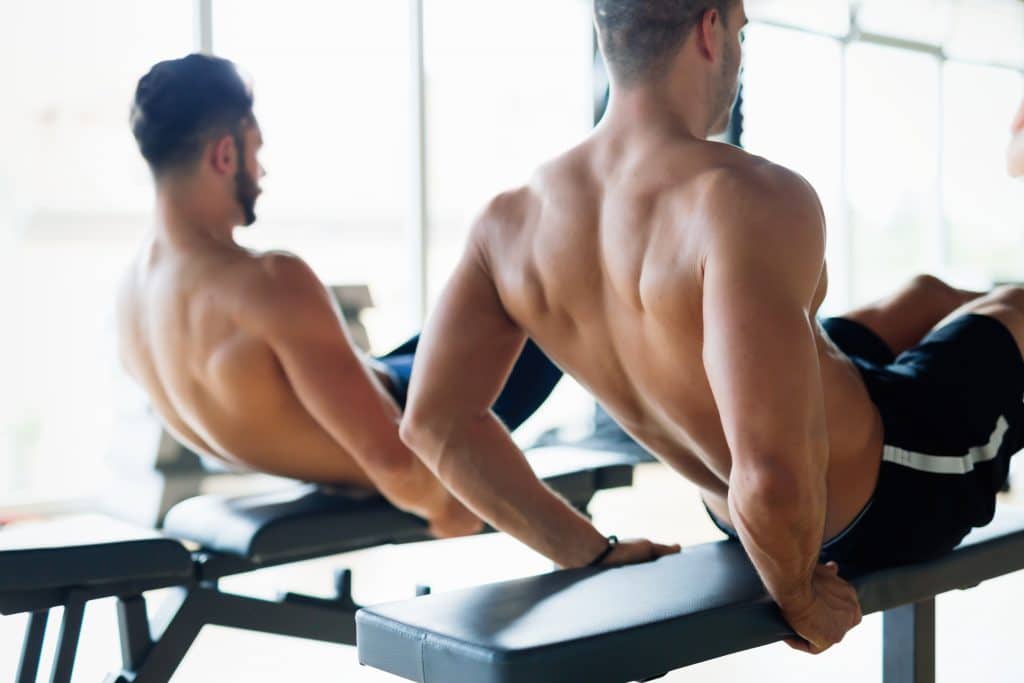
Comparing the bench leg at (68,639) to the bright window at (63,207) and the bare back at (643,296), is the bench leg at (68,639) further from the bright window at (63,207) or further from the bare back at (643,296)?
the bright window at (63,207)

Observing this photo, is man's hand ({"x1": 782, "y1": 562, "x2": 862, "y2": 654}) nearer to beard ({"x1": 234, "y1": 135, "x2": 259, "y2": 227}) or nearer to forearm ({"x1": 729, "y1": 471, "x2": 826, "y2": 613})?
forearm ({"x1": 729, "y1": 471, "x2": 826, "y2": 613})

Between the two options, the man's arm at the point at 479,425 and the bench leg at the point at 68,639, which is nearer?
the man's arm at the point at 479,425

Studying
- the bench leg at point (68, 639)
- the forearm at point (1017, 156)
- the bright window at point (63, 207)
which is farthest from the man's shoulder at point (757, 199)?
the bright window at point (63, 207)

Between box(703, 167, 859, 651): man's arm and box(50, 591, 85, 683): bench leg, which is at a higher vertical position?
box(703, 167, 859, 651): man's arm

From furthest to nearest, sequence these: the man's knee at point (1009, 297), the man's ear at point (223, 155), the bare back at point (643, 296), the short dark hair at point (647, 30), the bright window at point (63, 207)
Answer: the bright window at point (63, 207) → the man's ear at point (223, 155) → the man's knee at point (1009, 297) → the short dark hair at point (647, 30) → the bare back at point (643, 296)

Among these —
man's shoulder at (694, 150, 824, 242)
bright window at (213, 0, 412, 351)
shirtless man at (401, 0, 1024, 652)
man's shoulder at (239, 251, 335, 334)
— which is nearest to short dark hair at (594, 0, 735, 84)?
shirtless man at (401, 0, 1024, 652)

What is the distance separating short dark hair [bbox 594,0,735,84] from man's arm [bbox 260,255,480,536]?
2.73 feet

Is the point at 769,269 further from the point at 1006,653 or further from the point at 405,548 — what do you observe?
the point at 405,548

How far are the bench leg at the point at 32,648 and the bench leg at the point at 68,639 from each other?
0.04 metres

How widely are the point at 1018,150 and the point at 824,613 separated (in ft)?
2.17

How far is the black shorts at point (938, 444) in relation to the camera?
4.38 feet

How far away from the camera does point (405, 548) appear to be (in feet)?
12.3

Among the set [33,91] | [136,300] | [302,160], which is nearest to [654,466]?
[302,160]

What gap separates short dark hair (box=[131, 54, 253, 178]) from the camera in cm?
198
